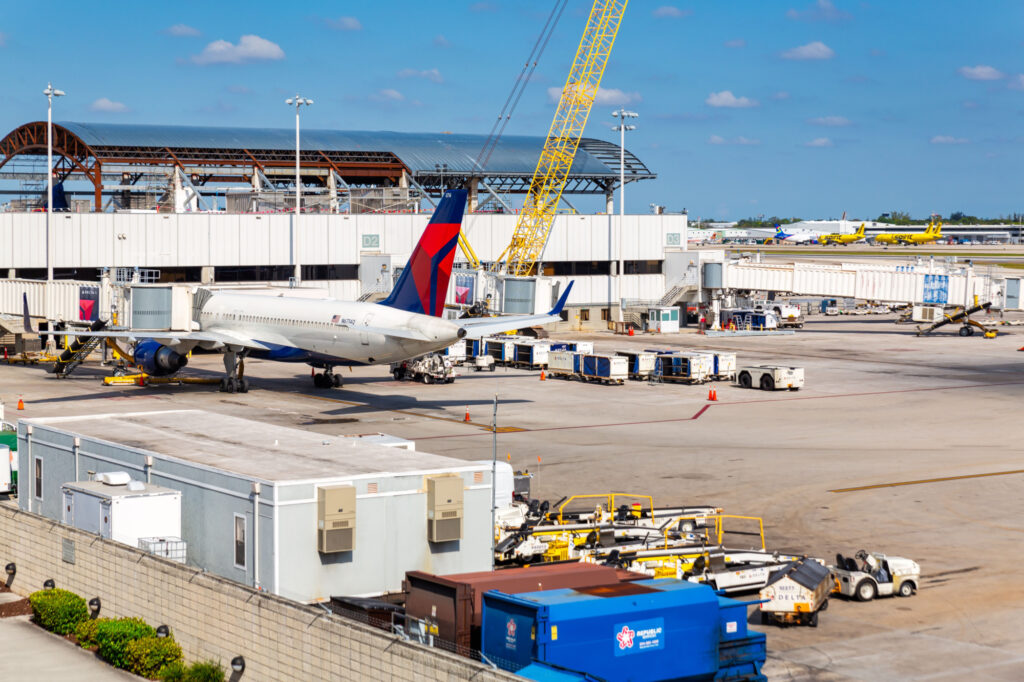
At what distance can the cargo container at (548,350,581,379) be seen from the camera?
77688 millimetres

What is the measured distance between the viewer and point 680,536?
34406mm

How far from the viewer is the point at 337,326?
63.0 m

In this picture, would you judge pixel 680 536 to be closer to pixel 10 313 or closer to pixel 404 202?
pixel 10 313

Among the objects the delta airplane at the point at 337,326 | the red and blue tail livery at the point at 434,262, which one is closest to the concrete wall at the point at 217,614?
the delta airplane at the point at 337,326

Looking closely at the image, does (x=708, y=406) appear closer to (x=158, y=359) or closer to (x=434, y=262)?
(x=434, y=262)

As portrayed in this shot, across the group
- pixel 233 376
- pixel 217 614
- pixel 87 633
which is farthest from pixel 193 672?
pixel 233 376

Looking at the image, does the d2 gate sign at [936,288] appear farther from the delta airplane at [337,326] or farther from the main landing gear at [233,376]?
the main landing gear at [233,376]

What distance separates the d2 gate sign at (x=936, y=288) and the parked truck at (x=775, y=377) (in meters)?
45.9

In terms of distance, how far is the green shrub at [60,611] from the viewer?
27.9 meters

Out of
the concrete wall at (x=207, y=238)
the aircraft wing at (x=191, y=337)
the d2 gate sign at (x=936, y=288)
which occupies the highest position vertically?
the concrete wall at (x=207, y=238)

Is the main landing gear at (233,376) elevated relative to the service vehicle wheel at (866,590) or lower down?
elevated

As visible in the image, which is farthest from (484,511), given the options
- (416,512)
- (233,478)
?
(233,478)

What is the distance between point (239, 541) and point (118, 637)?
313cm

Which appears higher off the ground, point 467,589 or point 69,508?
point 467,589
